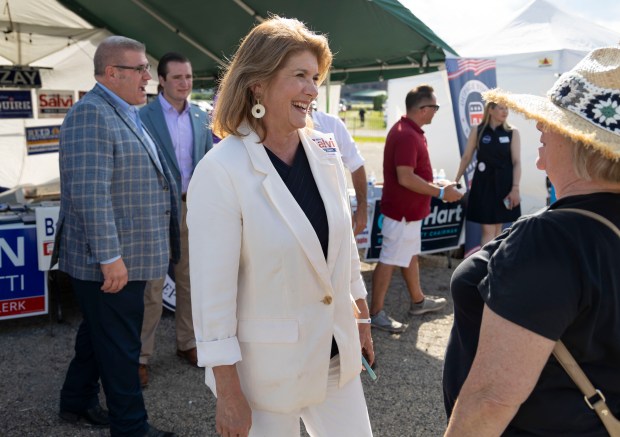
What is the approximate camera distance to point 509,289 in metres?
1.21

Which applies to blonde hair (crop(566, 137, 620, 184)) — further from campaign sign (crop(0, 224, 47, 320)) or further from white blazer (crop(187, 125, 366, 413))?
campaign sign (crop(0, 224, 47, 320))

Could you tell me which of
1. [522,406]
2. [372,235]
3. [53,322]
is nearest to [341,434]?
[522,406]

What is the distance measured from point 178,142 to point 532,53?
6844 mm

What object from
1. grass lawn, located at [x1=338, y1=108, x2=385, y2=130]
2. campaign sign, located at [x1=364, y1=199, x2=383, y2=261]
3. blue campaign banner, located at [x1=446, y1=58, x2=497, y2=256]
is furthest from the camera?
grass lawn, located at [x1=338, y1=108, x2=385, y2=130]

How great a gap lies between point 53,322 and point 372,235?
3.25 m

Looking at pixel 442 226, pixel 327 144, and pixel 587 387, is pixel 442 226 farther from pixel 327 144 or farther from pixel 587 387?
pixel 587 387

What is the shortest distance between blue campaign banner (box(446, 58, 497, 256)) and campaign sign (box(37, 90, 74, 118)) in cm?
479

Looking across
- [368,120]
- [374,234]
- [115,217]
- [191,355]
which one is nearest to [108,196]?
[115,217]

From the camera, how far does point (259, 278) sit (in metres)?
1.78

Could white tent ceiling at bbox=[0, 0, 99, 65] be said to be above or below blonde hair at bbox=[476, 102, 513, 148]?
above

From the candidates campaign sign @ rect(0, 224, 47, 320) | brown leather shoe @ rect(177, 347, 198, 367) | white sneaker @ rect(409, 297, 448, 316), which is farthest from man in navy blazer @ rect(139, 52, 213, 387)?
white sneaker @ rect(409, 297, 448, 316)

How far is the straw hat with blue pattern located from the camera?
1211 mm

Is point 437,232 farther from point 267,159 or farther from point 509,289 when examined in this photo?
point 509,289

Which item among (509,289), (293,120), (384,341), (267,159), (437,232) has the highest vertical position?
(293,120)
